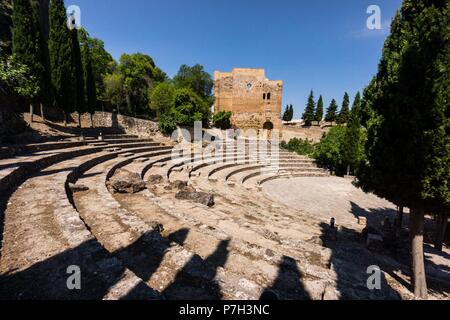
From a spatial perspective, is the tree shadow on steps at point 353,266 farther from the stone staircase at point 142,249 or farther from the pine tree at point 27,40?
the pine tree at point 27,40

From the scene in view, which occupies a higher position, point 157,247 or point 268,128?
point 268,128

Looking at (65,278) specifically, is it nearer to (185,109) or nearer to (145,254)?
(145,254)

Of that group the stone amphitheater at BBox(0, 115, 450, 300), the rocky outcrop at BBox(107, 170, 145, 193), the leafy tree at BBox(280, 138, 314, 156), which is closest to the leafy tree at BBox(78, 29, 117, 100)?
the stone amphitheater at BBox(0, 115, 450, 300)

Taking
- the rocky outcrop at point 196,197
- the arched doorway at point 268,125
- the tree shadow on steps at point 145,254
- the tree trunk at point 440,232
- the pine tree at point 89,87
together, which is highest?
the pine tree at point 89,87

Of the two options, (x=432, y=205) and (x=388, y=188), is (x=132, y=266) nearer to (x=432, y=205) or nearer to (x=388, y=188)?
(x=388, y=188)

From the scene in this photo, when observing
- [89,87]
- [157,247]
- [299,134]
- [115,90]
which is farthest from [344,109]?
[157,247]

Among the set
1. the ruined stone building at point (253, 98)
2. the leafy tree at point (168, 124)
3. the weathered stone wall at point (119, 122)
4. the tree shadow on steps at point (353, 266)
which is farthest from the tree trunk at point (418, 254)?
the ruined stone building at point (253, 98)

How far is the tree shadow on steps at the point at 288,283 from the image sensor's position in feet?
10.5

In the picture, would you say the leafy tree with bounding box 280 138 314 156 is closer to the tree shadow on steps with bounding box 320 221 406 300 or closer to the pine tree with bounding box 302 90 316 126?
the tree shadow on steps with bounding box 320 221 406 300

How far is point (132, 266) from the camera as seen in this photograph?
11.2ft

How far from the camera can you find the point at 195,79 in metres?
39.5

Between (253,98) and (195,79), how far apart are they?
1148cm

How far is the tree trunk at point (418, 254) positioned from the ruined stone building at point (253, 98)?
107 feet
